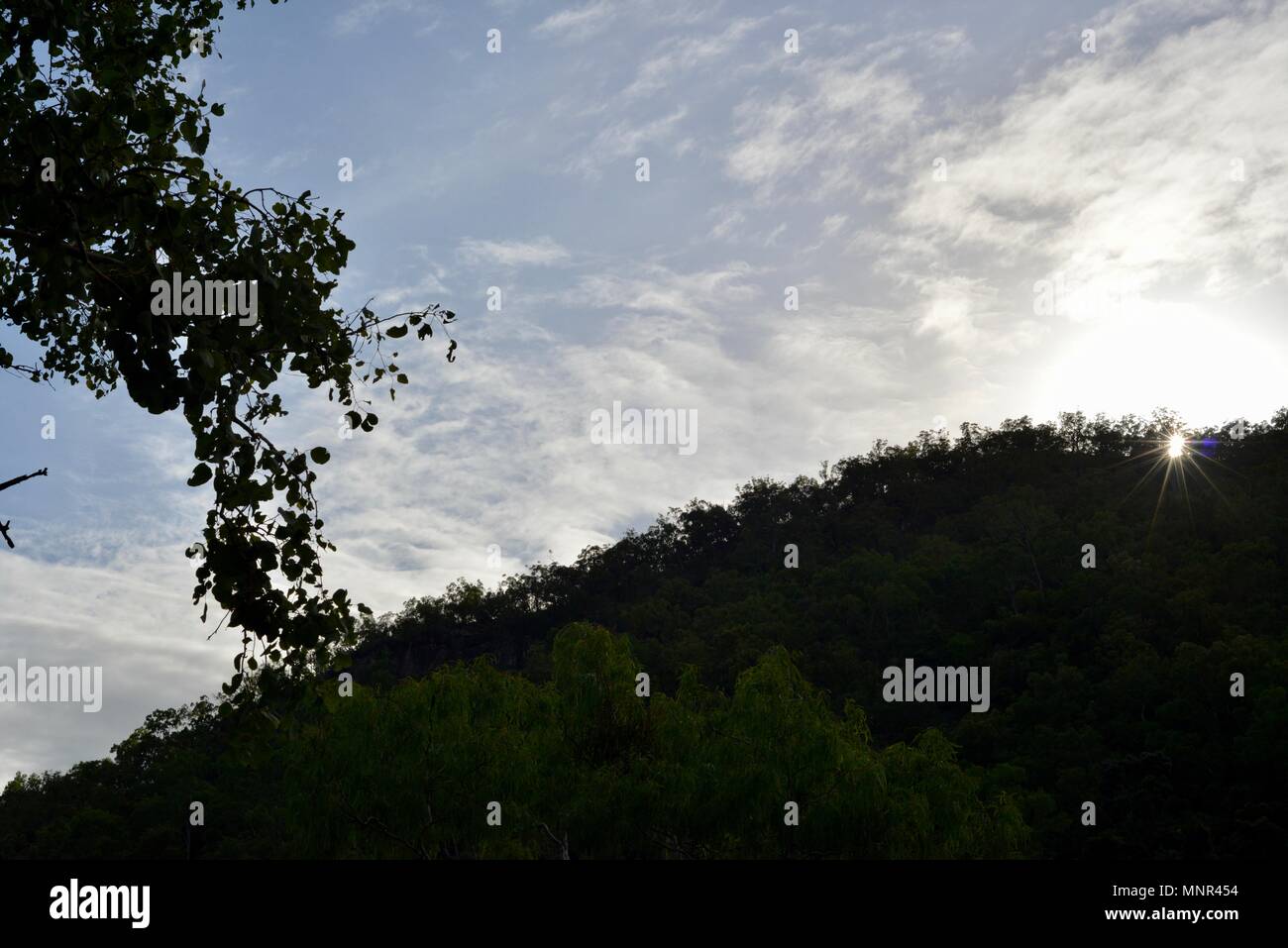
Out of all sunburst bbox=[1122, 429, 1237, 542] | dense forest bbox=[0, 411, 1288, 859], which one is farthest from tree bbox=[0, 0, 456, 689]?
sunburst bbox=[1122, 429, 1237, 542]

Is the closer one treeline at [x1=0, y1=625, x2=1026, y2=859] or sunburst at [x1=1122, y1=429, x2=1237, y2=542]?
treeline at [x1=0, y1=625, x2=1026, y2=859]

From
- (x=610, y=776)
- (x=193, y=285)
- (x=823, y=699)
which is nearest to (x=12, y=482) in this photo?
(x=193, y=285)

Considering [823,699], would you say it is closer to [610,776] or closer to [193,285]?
[610,776]

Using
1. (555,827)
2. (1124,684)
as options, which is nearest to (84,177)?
(555,827)

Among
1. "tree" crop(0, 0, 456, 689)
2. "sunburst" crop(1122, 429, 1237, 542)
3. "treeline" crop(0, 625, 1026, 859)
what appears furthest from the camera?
"sunburst" crop(1122, 429, 1237, 542)

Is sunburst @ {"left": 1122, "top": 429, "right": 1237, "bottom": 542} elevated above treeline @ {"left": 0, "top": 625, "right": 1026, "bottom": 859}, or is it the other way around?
sunburst @ {"left": 1122, "top": 429, "right": 1237, "bottom": 542}

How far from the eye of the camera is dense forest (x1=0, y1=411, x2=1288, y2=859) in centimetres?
1684

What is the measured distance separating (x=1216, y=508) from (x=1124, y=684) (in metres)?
19.5

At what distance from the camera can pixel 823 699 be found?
1988 centimetres

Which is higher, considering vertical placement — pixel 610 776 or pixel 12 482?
pixel 12 482

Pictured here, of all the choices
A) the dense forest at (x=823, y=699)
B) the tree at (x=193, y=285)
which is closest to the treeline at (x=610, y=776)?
the dense forest at (x=823, y=699)

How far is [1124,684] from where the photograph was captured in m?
35.2

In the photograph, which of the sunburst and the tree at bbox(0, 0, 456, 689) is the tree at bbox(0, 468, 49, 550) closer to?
the tree at bbox(0, 0, 456, 689)

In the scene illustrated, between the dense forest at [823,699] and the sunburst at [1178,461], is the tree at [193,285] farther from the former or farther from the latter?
the sunburst at [1178,461]
